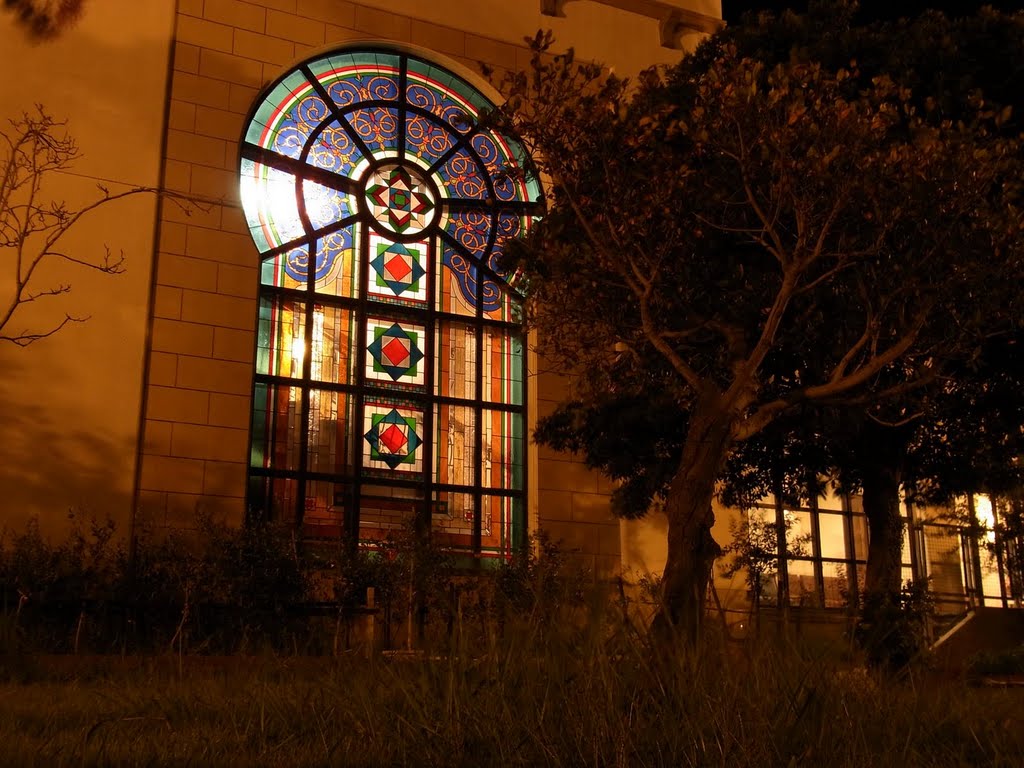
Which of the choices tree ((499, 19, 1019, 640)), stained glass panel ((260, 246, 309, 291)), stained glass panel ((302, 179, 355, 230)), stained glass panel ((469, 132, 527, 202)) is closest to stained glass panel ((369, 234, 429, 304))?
stained glass panel ((302, 179, 355, 230))

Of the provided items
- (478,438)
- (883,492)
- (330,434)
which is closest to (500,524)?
(478,438)

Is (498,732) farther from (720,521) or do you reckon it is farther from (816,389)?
(720,521)

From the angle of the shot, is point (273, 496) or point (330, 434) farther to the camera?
point (330, 434)

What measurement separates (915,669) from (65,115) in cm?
1218

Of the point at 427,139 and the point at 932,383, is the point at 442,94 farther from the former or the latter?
the point at 932,383

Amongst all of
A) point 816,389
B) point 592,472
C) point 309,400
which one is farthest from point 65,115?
point 816,389

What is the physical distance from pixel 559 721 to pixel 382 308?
11786 mm

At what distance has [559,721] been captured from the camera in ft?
12.9

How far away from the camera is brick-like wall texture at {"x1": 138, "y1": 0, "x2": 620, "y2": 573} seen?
43.7 feet

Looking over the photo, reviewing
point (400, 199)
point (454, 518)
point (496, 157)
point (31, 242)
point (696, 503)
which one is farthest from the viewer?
point (496, 157)

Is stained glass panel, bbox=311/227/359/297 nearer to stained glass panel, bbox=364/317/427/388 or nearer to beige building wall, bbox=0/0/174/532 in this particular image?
stained glass panel, bbox=364/317/427/388

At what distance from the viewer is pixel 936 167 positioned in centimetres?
948

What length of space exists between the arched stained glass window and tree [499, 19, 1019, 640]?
308 centimetres

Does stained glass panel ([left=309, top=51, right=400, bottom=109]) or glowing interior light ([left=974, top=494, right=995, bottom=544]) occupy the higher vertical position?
stained glass panel ([left=309, top=51, right=400, bottom=109])
